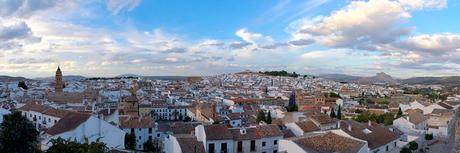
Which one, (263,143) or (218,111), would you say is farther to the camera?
(218,111)

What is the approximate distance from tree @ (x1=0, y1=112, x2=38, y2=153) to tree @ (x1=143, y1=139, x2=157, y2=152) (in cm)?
1550

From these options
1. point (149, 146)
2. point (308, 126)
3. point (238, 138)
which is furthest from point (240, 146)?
point (149, 146)

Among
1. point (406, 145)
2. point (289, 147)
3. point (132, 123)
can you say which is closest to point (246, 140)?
point (289, 147)

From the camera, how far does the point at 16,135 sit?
12984 mm

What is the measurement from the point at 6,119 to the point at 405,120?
32.3 metres

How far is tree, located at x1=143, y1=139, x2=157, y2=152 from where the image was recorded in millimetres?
28655

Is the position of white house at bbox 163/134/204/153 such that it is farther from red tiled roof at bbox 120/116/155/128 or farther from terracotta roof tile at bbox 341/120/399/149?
red tiled roof at bbox 120/116/155/128

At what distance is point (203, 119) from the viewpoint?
153 feet

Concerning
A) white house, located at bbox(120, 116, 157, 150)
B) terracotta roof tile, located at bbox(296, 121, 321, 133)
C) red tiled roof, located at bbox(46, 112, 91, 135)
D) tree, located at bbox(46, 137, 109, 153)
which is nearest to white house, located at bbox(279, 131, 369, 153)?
terracotta roof tile, located at bbox(296, 121, 321, 133)

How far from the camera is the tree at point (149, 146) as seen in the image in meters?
28.7

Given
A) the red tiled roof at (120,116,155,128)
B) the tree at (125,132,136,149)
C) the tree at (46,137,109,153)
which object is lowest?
the tree at (125,132,136,149)

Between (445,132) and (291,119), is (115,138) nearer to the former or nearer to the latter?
(291,119)

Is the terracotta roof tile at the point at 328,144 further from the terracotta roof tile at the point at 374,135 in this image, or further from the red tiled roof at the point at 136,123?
the red tiled roof at the point at 136,123

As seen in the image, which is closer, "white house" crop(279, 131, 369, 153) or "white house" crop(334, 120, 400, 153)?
"white house" crop(279, 131, 369, 153)
